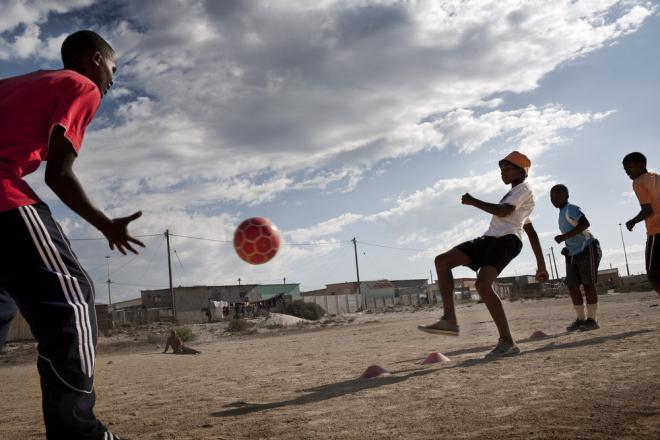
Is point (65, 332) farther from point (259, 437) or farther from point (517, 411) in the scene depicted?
point (517, 411)

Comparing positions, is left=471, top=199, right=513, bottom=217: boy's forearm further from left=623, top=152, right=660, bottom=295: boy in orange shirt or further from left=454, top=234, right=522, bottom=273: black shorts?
left=623, top=152, right=660, bottom=295: boy in orange shirt

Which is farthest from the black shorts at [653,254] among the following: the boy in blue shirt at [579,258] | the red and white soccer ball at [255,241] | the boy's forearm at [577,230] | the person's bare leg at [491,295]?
the red and white soccer ball at [255,241]

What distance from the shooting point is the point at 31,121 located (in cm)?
238

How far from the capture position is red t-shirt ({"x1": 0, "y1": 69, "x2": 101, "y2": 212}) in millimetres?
2340

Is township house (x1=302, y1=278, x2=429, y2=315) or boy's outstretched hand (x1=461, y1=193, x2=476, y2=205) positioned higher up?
boy's outstretched hand (x1=461, y1=193, x2=476, y2=205)

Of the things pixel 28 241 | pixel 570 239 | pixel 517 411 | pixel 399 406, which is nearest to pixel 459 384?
pixel 399 406

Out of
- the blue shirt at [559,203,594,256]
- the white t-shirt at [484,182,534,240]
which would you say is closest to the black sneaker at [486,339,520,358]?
the white t-shirt at [484,182,534,240]

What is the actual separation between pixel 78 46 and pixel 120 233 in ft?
3.49

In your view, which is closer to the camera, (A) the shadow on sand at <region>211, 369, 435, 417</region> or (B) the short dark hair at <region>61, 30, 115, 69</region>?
(B) the short dark hair at <region>61, 30, 115, 69</region>

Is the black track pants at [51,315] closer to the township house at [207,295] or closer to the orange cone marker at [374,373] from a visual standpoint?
the orange cone marker at [374,373]

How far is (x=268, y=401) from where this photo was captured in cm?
405

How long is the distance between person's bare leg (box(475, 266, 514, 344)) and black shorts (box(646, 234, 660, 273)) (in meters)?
1.81

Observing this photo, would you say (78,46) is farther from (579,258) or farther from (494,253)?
(579,258)

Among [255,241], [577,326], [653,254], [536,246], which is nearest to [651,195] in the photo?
[653,254]
